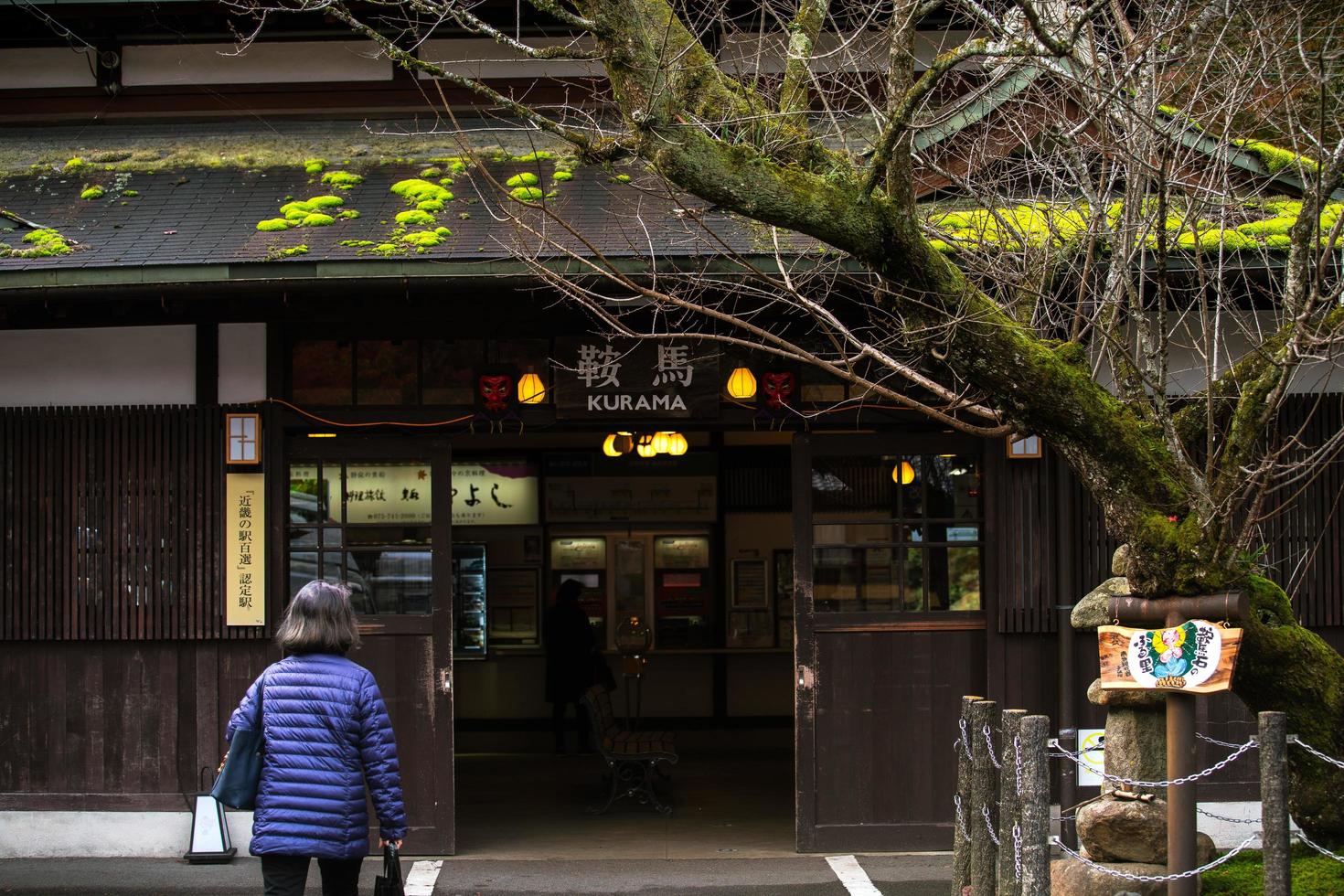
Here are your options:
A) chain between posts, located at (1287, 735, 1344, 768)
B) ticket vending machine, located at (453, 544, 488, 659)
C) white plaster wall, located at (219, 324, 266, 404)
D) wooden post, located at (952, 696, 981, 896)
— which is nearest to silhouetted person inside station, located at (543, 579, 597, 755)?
ticket vending machine, located at (453, 544, 488, 659)

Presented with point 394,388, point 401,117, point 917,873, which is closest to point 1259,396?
point 917,873

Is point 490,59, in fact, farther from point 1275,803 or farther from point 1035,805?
point 1275,803

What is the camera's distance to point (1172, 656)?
5949 mm

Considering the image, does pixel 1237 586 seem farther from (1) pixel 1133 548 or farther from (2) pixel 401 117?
(2) pixel 401 117

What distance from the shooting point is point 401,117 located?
34.6ft

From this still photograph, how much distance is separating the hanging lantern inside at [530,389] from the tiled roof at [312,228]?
110 cm

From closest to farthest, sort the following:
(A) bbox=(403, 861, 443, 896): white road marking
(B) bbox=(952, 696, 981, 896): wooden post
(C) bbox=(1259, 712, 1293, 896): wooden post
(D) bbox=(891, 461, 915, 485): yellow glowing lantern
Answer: (C) bbox=(1259, 712, 1293, 896): wooden post < (B) bbox=(952, 696, 981, 896): wooden post < (A) bbox=(403, 861, 443, 896): white road marking < (D) bbox=(891, 461, 915, 485): yellow glowing lantern

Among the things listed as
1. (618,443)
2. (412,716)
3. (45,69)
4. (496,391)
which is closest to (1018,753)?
(496,391)

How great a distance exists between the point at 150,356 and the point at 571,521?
623 centimetres

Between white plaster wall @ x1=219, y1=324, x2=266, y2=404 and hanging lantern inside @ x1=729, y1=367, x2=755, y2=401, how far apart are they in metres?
3.27

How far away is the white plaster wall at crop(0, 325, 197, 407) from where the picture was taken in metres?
9.45

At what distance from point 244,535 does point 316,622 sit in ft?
12.5

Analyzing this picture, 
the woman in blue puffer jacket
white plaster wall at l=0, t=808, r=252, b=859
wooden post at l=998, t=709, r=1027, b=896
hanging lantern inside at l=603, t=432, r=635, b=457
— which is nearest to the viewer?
the woman in blue puffer jacket

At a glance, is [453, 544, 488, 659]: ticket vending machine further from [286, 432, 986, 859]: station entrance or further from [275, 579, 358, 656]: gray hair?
[275, 579, 358, 656]: gray hair
